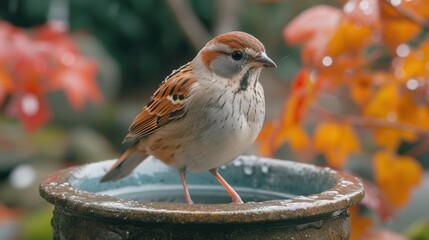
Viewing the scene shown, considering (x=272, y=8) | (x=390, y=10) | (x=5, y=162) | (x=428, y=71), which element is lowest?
(x=5, y=162)

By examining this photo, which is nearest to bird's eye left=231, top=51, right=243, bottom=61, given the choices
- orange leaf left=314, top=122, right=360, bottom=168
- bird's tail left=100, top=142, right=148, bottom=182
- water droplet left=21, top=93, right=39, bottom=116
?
bird's tail left=100, top=142, right=148, bottom=182

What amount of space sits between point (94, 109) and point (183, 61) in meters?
2.15

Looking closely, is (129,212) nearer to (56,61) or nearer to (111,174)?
(111,174)

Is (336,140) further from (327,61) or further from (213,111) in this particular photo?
(213,111)

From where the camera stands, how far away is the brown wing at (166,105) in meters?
2.56

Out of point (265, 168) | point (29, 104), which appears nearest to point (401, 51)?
point (265, 168)

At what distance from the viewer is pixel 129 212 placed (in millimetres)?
1921

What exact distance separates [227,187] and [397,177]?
1.03 m

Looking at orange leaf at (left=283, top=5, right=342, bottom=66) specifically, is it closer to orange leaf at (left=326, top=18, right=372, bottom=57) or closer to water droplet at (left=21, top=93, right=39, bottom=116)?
orange leaf at (left=326, top=18, right=372, bottom=57)

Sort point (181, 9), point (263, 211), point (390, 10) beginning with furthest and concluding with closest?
point (181, 9)
point (390, 10)
point (263, 211)

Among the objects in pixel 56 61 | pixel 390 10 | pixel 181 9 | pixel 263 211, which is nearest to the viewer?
pixel 263 211

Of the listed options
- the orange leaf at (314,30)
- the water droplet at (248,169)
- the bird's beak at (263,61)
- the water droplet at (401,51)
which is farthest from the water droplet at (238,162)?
the water droplet at (401,51)

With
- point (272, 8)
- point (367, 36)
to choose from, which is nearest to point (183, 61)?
point (272, 8)

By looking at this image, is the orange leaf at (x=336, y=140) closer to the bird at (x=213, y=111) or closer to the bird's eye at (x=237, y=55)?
the bird at (x=213, y=111)
